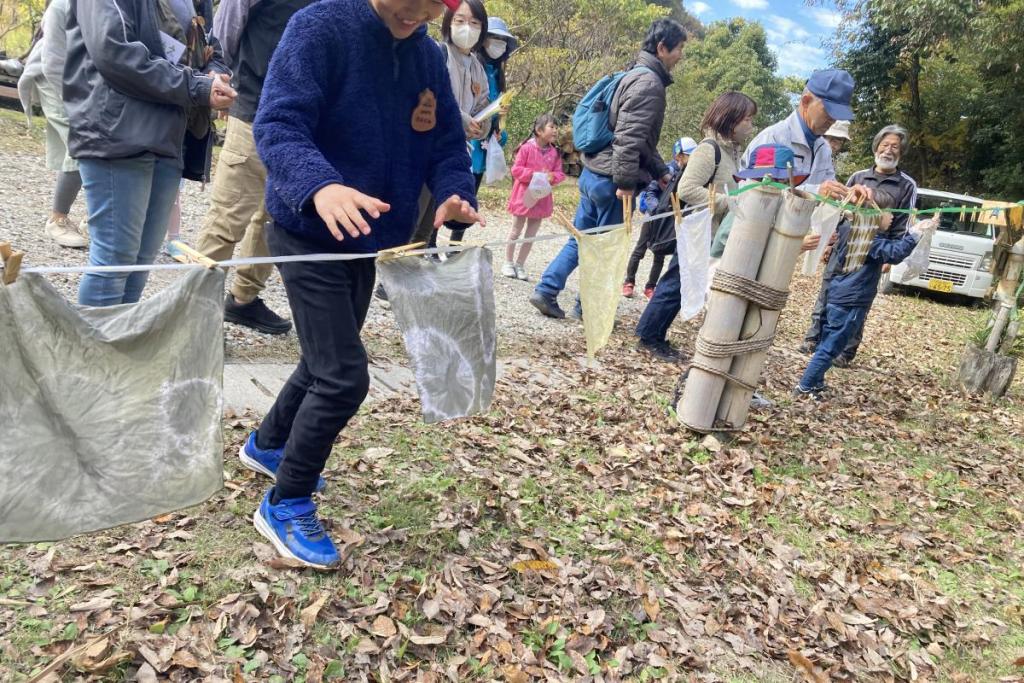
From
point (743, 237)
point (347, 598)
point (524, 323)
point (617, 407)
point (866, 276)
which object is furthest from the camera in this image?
point (524, 323)

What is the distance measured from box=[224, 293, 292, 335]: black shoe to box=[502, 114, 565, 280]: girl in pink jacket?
12.2ft

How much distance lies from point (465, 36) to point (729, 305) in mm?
2601

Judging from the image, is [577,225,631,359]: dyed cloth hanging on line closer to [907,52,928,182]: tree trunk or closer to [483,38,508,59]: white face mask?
[483,38,508,59]: white face mask

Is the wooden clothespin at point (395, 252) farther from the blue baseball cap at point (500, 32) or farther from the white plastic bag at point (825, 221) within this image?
the blue baseball cap at point (500, 32)

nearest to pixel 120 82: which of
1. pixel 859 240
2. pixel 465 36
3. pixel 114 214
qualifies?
pixel 114 214

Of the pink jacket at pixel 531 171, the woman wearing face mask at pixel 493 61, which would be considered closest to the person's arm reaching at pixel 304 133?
the woman wearing face mask at pixel 493 61

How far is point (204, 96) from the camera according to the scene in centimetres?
340

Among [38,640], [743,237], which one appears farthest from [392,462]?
[743,237]

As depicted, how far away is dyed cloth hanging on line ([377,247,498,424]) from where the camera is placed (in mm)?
2803

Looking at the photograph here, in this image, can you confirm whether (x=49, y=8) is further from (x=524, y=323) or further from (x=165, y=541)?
(x=524, y=323)

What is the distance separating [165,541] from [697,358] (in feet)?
10.2

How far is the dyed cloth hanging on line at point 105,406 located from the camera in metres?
1.98

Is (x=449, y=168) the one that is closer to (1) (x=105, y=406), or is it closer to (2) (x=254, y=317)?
(1) (x=105, y=406)

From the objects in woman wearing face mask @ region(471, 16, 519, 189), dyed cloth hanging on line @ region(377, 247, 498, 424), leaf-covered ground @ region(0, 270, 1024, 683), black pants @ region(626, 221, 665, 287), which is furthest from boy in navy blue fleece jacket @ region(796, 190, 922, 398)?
dyed cloth hanging on line @ region(377, 247, 498, 424)
